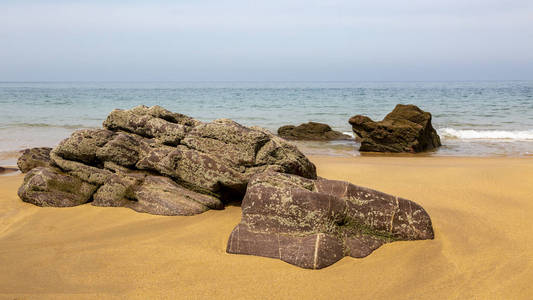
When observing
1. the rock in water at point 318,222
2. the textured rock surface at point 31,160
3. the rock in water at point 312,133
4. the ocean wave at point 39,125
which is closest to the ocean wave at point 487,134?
the rock in water at point 312,133

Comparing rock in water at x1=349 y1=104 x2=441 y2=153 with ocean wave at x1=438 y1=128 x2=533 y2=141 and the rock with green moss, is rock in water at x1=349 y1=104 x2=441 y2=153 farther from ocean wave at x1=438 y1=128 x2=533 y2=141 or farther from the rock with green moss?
the rock with green moss

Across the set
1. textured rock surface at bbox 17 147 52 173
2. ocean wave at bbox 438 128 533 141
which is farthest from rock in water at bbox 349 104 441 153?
textured rock surface at bbox 17 147 52 173

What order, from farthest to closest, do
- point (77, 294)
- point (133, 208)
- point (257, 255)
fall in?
point (133, 208) → point (257, 255) → point (77, 294)

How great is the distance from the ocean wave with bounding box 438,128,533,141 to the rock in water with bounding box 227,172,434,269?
545 inches

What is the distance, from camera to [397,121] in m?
14.4

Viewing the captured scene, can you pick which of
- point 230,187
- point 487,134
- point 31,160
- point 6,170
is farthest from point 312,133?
point 230,187

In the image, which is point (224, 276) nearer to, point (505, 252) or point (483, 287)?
point (483, 287)

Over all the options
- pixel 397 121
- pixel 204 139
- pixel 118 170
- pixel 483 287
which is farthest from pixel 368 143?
pixel 483 287

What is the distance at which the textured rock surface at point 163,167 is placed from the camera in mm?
5961

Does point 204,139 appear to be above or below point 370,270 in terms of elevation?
above

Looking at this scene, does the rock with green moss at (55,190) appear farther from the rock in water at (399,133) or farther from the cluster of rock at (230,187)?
the rock in water at (399,133)

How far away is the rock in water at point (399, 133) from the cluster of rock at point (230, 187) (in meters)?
7.36

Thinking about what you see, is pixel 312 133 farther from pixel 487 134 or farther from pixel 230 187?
pixel 230 187

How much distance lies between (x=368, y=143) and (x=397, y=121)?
4.90 ft
